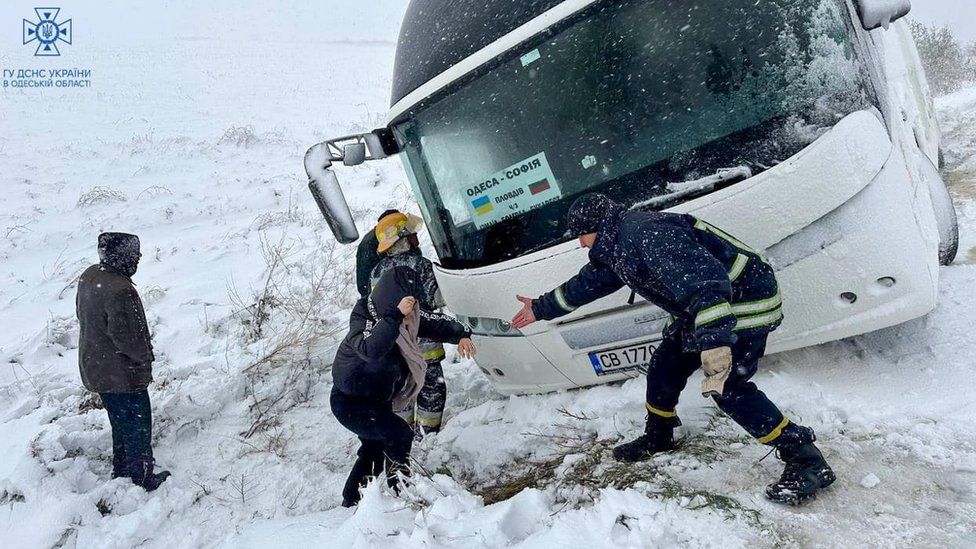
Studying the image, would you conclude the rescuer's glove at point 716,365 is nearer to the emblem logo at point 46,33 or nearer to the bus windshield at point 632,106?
the bus windshield at point 632,106

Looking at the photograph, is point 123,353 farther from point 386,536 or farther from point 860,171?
point 860,171

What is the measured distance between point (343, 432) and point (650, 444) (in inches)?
96.4

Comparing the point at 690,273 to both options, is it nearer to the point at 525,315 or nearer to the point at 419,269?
the point at 525,315

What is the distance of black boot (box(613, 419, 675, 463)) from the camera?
9.43 ft

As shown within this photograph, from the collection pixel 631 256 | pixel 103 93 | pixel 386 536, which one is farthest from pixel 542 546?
pixel 103 93

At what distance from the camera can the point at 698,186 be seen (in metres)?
2.93

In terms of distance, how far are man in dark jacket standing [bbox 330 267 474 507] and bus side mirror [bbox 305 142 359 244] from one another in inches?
28.3

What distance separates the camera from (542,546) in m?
2.10

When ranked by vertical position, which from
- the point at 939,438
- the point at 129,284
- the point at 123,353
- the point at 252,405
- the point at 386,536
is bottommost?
the point at 939,438

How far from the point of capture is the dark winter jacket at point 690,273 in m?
2.24

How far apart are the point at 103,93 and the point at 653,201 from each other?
836 inches

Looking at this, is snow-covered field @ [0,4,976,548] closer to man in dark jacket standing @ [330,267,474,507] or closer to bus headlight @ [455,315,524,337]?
man in dark jacket standing @ [330,267,474,507]

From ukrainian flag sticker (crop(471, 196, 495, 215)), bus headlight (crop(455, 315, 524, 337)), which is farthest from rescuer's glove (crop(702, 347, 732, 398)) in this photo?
ukrainian flag sticker (crop(471, 196, 495, 215))

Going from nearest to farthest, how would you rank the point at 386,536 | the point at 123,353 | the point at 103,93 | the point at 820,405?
the point at 386,536 → the point at 820,405 → the point at 123,353 → the point at 103,93
